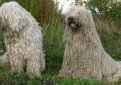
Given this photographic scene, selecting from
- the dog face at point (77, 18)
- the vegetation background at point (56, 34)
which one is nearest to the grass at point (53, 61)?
the vegetation background at point (56, 34)

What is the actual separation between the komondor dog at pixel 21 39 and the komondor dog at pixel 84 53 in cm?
66

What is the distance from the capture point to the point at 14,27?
10055mm

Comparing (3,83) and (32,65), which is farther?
(32,65)

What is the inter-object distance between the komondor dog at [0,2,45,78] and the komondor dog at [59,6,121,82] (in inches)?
26.1

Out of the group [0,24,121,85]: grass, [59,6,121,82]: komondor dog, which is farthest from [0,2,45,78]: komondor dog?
[59,6,121,82]: komondor dog

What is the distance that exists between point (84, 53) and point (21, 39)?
1.32 metres

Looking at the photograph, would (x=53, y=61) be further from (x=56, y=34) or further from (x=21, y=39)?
(x=21, y=39)

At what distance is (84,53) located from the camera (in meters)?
10.6

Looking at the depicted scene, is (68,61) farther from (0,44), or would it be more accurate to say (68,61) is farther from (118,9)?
(118,9)

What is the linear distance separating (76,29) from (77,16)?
0.28 metres

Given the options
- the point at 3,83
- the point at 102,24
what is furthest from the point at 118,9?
the point at 3,83

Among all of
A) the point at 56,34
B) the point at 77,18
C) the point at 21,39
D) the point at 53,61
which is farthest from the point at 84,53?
the point at 56,34

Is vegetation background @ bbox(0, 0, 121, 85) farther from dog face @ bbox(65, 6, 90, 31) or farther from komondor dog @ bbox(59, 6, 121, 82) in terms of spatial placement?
dog face @ bbox(65, 6, 90, 31)

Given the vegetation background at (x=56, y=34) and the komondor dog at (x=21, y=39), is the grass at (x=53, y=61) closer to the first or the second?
the vegetation background at (x=56, y=34)
